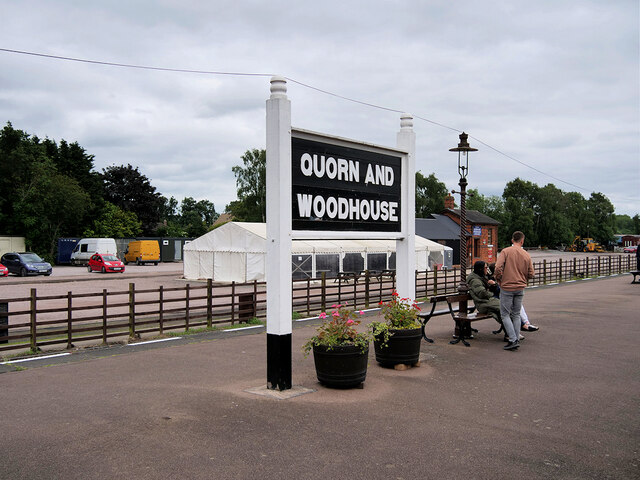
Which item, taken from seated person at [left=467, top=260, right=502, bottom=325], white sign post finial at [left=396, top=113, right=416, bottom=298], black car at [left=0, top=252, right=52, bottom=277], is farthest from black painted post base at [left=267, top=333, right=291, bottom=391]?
black car at [left=0, top=252, right=52, bottom=277]

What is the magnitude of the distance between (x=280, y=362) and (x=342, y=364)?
2.44 feet

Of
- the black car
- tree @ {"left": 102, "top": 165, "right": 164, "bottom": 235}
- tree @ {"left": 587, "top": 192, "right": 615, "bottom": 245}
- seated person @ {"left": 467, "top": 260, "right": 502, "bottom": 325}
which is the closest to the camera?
seated person @ {"left": 467, "top": 260, "right": 502, "bottom": 325}

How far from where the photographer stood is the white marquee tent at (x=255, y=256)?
1171 inches

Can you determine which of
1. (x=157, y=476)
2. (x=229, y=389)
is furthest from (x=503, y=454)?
(x=229, y=389)

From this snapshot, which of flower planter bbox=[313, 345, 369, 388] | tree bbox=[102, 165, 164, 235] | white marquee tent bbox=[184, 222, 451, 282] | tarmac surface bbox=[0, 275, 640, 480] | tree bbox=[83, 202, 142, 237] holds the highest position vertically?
tree bbox=[102, 165, 164, 235]

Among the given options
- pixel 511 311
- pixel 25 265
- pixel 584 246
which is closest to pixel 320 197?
pixel 511 311

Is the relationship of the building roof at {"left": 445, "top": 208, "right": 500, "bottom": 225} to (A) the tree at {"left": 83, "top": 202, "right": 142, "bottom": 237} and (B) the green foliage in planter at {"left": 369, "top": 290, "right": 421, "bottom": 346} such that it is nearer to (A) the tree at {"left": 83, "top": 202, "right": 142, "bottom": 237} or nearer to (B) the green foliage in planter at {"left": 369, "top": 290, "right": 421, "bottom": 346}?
(A) the tree at {"left": 83, "top": 202, "right": 142, "bottom": 237}

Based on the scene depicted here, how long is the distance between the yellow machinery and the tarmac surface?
101847 mm

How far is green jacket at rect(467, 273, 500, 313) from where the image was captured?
Result: 10.6m

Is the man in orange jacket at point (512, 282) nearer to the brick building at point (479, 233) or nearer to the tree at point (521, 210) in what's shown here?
the brick building at point (479, 233)

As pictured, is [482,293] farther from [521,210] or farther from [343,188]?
[521,210]

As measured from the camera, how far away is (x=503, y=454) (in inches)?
187

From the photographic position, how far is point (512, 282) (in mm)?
9430

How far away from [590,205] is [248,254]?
117 m
